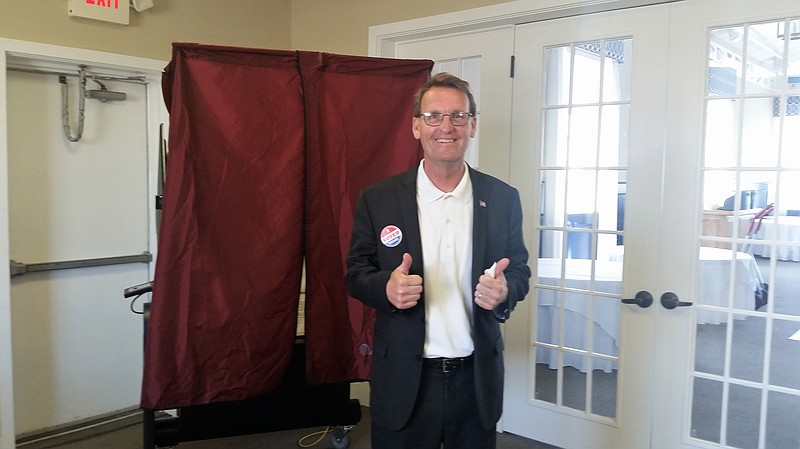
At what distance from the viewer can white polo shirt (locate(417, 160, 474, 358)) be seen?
1.66 meters

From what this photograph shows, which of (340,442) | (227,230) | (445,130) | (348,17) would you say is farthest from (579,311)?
(348,17)

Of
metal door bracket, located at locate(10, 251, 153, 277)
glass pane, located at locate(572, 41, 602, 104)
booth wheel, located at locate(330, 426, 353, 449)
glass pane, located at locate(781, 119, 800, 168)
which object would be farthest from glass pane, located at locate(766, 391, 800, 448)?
metal door bracket, located at locate(10, 251, 153, 277)

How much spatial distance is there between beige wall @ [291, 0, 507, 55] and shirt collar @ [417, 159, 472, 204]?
5.13 ft

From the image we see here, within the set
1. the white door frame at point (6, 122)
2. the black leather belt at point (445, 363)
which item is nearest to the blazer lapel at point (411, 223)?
the black leather belt at point (445, 363)

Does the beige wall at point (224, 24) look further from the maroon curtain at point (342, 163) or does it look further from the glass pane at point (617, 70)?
the maroon curtain at point (342, 163)

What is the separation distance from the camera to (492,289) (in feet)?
5.00

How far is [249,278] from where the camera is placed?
2.19 meters

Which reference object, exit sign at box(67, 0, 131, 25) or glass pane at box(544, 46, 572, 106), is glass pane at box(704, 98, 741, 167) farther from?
exit sign at box(67, 0, 131, 25)

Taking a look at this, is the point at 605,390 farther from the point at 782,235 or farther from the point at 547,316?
the point at 782,235

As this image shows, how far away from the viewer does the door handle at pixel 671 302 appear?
2.54 meters

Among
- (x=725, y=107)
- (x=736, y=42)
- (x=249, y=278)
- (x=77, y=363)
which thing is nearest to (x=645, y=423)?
(x=725, y=107)

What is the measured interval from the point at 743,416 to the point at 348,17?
2.92m

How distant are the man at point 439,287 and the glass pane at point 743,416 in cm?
136

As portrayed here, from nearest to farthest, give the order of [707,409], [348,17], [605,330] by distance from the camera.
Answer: [707,409] → [605,330] → [348,17]
